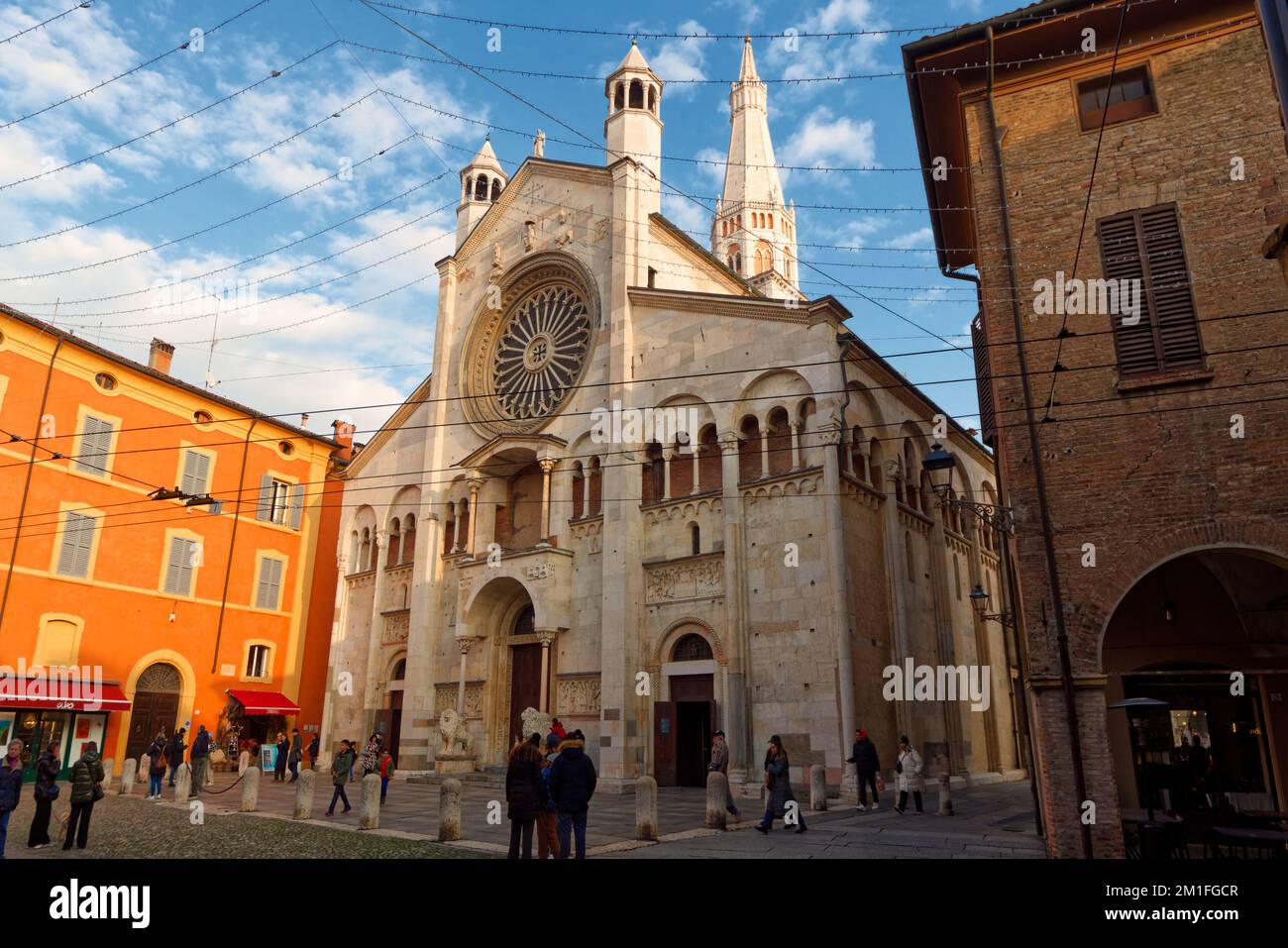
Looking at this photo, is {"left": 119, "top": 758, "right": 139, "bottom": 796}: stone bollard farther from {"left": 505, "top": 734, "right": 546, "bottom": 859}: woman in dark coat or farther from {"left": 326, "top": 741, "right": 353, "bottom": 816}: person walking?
{"left": 505, "top": 734, "right": 546, "bottom": 859}: woman in dark coat

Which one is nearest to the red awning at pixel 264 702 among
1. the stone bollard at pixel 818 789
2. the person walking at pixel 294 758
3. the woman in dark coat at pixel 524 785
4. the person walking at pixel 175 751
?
the person walking at pixel 294 758

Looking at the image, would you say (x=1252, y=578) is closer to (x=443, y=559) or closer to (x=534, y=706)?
(x=534, y=706)

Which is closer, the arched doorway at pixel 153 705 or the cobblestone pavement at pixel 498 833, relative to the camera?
the cobblestone pavement at pixel 498 833

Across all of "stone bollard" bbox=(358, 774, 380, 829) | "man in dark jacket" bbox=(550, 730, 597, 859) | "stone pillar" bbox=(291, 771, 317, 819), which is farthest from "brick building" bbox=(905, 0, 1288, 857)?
"stone pillar" bbox=(291, 771, 317, 819)

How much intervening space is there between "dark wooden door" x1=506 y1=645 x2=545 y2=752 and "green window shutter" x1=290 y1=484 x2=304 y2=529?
1276 cm

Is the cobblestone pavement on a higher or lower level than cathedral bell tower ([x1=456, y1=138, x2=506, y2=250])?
lower

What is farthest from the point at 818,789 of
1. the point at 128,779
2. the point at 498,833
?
the point at 128,779

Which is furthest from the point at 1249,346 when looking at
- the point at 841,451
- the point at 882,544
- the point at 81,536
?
the point at 81,536

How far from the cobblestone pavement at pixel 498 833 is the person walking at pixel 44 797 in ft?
0.78

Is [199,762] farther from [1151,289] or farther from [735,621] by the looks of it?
[1151,289]

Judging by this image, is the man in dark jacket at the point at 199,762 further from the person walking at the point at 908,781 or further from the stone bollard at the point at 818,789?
the person walking at the point at 908,781

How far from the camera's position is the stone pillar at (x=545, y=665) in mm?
22575

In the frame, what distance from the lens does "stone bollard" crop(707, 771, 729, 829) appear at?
523 inches
